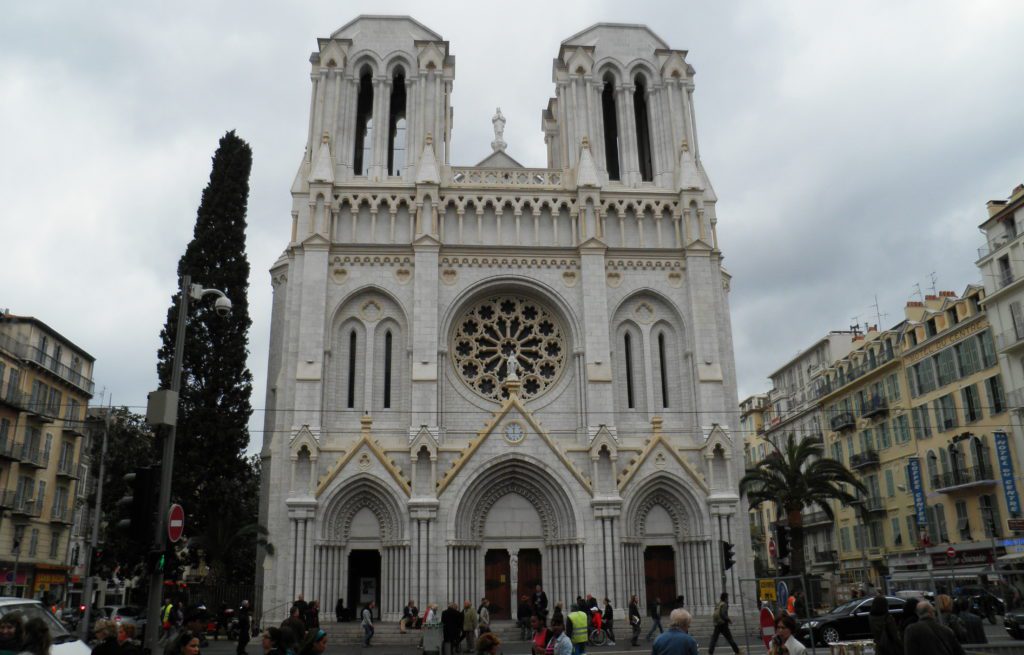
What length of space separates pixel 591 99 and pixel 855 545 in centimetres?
3291

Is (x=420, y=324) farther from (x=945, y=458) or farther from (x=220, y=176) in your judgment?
(x=945, y=458)

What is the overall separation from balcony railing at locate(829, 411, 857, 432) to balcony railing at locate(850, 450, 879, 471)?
1896mm

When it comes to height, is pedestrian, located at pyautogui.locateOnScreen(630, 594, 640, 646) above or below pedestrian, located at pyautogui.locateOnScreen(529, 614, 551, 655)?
below

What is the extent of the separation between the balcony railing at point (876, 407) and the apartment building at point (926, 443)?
0.22 ft

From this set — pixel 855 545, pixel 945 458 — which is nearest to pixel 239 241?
pixel 945 458

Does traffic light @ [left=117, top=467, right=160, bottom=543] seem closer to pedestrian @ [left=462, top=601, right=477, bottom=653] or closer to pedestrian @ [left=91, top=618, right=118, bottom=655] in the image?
pedestrian @ [left=91, top=618, right=118, bottom=655]

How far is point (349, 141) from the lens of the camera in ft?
118

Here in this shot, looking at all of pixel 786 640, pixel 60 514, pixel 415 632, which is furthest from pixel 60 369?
pixel 786 640

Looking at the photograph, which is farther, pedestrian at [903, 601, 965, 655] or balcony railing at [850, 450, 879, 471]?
balcony railing at [850, 450, 879, 471]

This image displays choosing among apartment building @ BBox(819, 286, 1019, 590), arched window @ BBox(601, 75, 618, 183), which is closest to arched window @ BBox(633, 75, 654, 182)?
arched window @ BBox(601, 75, 618, 183)

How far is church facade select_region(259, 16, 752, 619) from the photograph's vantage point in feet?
100

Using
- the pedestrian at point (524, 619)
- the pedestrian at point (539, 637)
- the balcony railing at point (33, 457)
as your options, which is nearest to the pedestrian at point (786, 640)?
the pedestrian at point (539, 637)

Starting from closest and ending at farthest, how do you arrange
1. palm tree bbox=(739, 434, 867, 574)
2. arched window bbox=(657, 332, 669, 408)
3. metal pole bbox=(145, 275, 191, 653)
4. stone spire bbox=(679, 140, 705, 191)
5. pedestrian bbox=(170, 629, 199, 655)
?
pedestrian bbox=(170, 629, 199, 655) < metal pole bbox=(145, 275, 191, 653) < palm tree bbox=(739, 434, 867, 574) < arched window bbox=(657, 332, 669, 408) < stone spire bbox=(679, 140, 705, 191)

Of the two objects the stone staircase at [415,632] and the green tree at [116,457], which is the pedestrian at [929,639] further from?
the green tree at [116,457]
